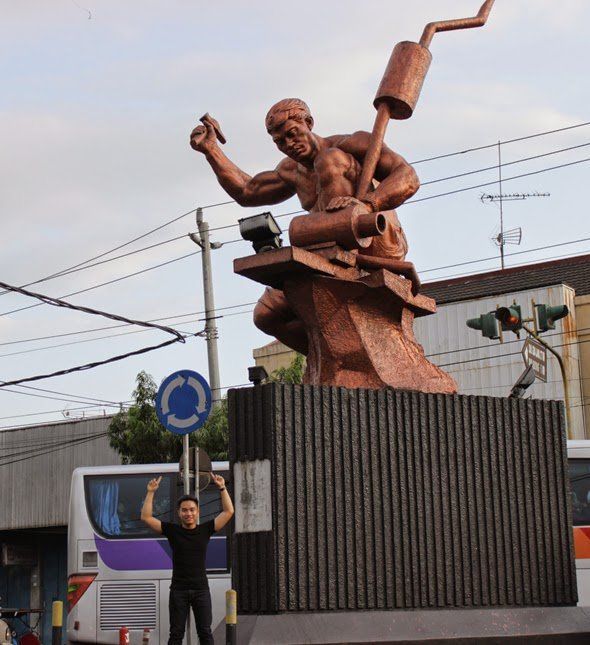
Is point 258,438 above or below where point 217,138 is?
below

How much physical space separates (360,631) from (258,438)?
1292 millimetres

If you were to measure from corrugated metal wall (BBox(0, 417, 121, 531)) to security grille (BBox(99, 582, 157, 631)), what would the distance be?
1277cm

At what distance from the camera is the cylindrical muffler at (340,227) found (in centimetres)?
793

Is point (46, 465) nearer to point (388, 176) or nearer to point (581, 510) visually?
point (581, 510)

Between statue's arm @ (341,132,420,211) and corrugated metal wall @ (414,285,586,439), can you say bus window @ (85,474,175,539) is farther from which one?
corrugated metal wall @ (414,285,586,439)

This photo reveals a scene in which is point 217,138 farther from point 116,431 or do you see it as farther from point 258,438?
point 116,431

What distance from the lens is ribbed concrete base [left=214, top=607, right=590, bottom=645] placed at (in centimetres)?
712

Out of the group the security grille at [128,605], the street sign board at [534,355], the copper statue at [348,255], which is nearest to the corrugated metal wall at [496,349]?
the street sign board at [534,355]

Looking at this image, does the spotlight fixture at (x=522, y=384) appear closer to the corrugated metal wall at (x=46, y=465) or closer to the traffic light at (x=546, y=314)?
the traffic light at (x=546, y=314)

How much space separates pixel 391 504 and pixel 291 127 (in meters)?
2.65

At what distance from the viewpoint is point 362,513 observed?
25.2ft

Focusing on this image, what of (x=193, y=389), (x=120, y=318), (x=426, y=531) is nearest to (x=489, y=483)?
(x=426, y=531)

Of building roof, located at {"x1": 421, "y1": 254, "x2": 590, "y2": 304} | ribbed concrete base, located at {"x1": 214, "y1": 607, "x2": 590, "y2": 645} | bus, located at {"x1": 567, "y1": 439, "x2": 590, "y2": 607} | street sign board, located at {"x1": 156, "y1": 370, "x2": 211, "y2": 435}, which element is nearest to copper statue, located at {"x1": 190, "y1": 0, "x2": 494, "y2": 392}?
ribbed concrete base, located at {"x1": 214, "y1": 607, "x2": 590, "y2": 645}

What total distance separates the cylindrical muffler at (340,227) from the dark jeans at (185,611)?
2.49 meters
